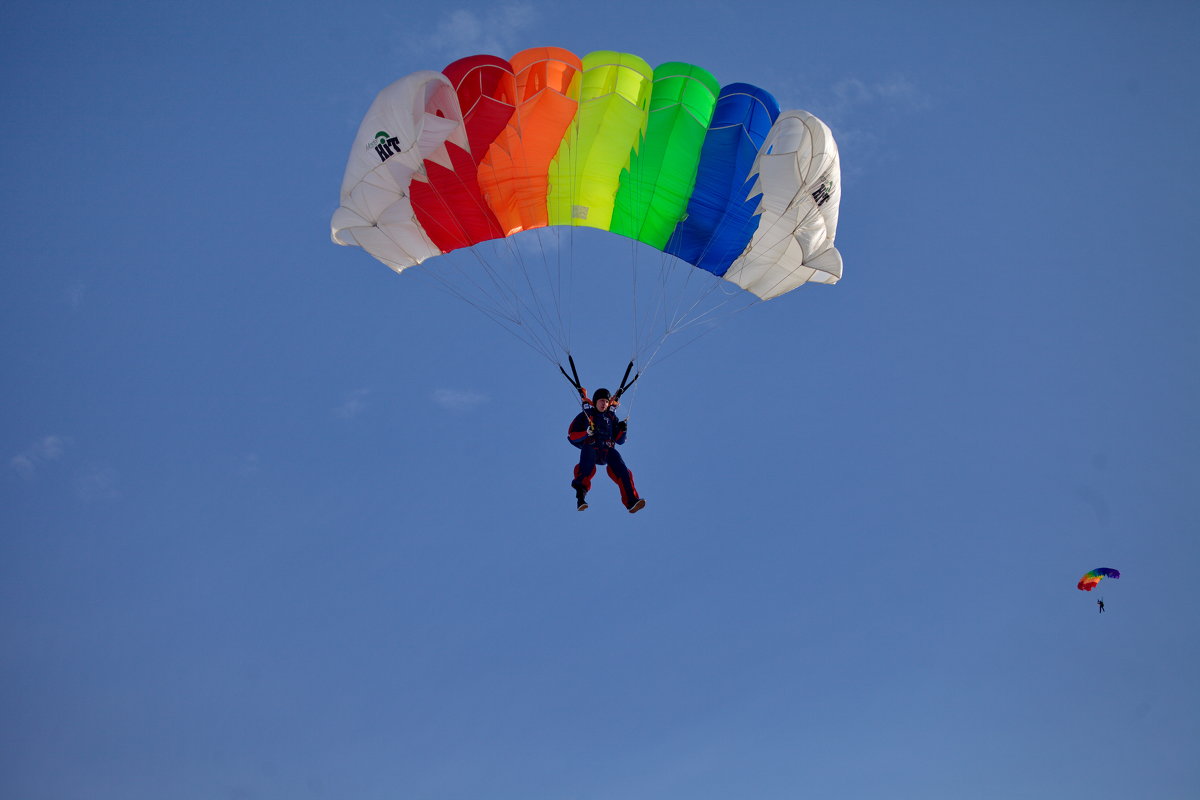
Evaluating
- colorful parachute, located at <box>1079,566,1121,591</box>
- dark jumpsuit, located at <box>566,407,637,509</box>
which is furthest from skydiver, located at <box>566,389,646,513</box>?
colorful parachute, located at <box>1079,566,1121,591</box>

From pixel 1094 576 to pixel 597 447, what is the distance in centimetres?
1720

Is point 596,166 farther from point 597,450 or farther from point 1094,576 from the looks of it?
point 1094,576

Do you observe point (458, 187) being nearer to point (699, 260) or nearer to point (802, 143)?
point (699, 260)

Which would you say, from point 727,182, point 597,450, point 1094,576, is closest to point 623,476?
point 597,450

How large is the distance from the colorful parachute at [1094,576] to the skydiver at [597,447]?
16367mm

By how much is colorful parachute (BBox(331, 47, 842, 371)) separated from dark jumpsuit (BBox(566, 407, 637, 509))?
3.19 meters

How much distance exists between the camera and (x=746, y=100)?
1578 cm

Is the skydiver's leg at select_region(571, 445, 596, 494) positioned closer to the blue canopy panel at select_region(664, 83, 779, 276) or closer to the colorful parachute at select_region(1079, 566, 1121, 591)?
the blue canopy panel at select_region(664, 83, 779, 276)

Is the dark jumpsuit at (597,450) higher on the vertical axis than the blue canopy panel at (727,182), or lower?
lower

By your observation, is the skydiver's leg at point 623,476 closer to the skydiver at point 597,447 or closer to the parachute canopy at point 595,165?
the skydiver at point 597,447

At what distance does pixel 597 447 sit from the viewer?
49.3 feet

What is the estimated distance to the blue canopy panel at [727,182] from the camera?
15.7 metres

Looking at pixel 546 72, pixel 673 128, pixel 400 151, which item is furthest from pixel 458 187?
pixel 673 128

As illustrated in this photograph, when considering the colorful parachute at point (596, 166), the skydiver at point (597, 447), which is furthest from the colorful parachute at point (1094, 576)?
the skydiver at point (597, 447)
